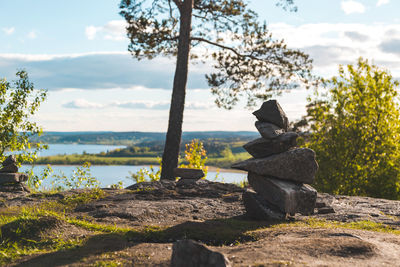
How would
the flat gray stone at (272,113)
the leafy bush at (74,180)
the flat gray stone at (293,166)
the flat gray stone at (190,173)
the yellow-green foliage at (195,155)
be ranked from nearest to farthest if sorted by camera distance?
the flat gray stone at (293,166), the flat gray stone at (272,113), the flat gray stone at (190,173), the leafy bush at (74,180), the yellow-green foliage at (195,155)

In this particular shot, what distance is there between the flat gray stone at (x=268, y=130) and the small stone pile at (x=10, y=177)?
26.2 feet

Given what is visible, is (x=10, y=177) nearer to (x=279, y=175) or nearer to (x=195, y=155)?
(x=195, y=155)

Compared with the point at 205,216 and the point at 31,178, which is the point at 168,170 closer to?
Answer: the point at 31,178

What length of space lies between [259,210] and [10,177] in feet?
27.0

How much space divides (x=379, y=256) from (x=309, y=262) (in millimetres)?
1171

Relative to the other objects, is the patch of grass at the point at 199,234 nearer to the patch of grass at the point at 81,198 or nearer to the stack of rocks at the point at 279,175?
the stack of rocks at the point at 279,175

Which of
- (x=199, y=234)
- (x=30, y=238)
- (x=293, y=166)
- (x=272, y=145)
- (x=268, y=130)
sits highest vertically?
(x=268, y=130)

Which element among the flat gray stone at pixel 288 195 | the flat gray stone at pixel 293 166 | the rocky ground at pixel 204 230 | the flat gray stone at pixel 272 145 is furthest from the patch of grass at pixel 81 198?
the flat gray stone at pixel 293 166

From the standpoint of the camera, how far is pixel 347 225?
8375mm

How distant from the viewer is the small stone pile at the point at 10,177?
1277cm

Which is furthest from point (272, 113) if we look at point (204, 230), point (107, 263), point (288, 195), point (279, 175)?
point (107, 263)

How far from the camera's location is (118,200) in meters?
10.7

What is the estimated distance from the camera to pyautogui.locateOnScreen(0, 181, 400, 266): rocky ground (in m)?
5.61

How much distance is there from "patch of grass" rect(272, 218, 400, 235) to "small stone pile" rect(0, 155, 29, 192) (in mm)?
8671
